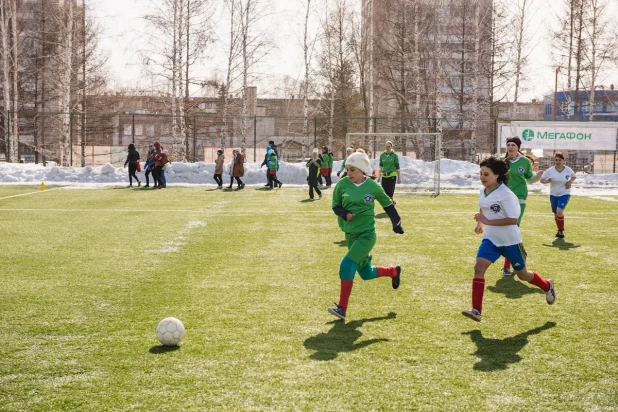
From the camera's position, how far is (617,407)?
4.57 meters

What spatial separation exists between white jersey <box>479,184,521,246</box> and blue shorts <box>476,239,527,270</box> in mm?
48

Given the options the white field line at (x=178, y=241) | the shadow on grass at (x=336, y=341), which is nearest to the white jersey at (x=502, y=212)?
the shadow on grass at (x=336, y=341)

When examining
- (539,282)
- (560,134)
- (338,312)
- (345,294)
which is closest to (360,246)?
(345,294)

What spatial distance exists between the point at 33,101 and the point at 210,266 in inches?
1799

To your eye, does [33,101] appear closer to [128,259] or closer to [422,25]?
[422,25]

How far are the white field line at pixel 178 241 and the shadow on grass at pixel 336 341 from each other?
5.52 metres

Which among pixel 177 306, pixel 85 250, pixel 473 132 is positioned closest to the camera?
pixel 177 306

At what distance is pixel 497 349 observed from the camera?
5.93m

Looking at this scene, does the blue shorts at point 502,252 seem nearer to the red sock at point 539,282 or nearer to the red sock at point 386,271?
the red sock at point 539,282

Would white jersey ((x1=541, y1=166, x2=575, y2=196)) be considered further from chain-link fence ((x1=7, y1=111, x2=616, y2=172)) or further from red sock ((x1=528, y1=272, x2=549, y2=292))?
chain-link fence ((x1=7, y1=111, x2=616, y2=172))

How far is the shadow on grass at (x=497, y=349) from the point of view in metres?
5.48

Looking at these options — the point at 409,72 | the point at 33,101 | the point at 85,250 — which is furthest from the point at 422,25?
the point at 85,250

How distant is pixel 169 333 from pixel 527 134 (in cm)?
2870

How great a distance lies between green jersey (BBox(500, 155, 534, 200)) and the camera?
1059cm
